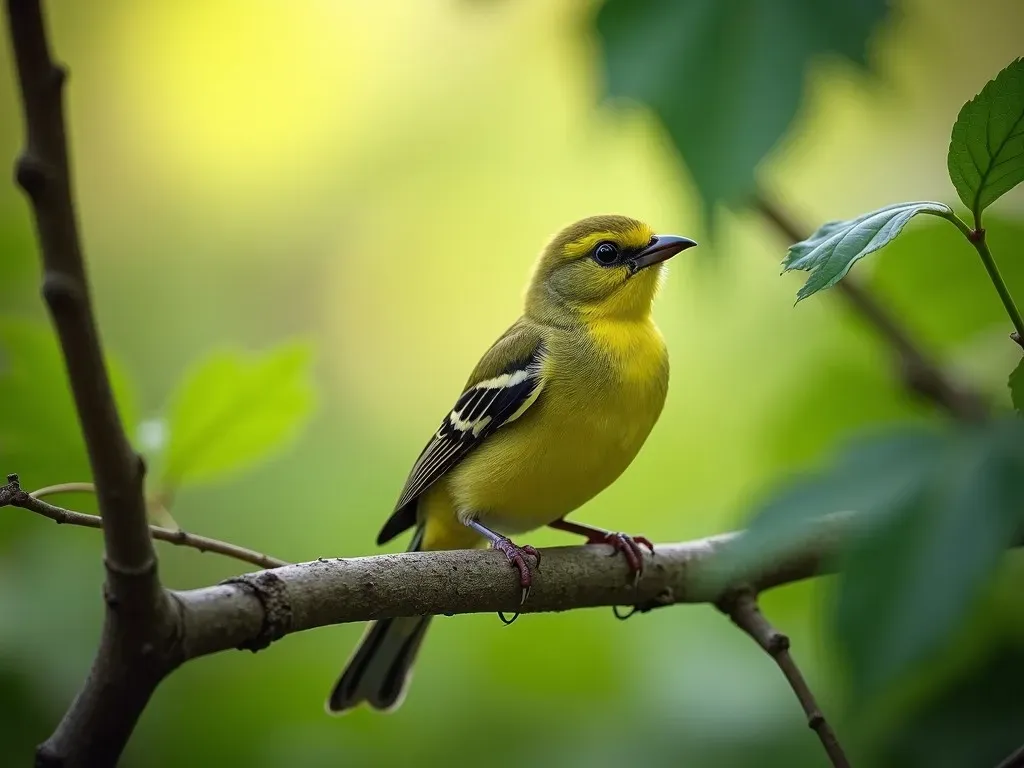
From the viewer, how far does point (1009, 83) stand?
2.11 meters

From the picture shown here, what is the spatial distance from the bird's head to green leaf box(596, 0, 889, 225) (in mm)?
2618

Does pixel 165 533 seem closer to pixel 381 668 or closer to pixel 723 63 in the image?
pixel 381 668

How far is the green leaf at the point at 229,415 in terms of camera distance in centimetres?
349

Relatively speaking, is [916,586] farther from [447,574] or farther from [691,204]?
[447,574]

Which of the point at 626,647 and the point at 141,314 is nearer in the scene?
the point at 626,647

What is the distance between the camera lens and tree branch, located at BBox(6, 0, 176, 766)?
1.64 meters

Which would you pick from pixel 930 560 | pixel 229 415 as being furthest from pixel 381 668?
pixel 930 560

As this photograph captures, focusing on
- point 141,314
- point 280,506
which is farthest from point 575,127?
point 141,314

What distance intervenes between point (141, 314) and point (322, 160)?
2.47 m

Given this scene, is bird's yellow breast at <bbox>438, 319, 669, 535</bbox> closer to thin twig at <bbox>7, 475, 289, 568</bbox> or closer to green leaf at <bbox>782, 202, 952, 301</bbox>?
thin twig at <bbox>7, 475, 289, 568</bbox>

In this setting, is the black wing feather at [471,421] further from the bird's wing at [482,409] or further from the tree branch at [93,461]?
the tree branch at [93,461]

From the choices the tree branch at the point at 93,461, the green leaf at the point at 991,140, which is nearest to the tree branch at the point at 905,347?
the green leaf at the point at 991,140

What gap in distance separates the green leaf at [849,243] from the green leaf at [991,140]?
91mm

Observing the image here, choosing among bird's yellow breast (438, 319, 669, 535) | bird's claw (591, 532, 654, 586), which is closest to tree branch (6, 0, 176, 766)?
bird's claw (591, 532, 654, 586)
